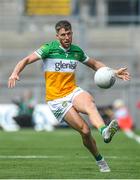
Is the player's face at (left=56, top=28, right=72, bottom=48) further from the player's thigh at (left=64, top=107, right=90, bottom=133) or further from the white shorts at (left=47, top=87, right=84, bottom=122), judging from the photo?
the player's thigh at (left=64, top=107, right=90, bottom=133)

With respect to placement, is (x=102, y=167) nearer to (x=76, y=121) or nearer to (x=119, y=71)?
(x=76, y=121)

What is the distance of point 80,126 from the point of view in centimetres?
1182

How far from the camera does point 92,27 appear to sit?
36469 mm

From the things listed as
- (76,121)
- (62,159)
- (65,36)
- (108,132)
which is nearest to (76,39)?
(62,159)

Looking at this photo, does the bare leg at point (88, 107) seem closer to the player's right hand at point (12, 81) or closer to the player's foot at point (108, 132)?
the player's foot at point (108, 132)

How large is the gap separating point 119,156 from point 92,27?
21.0 m

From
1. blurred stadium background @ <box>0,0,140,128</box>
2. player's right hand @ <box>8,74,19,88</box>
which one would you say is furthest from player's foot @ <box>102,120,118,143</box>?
blurred stadium background @ <box>0,0,140,128</box>

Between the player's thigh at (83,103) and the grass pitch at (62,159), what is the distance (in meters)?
0.95

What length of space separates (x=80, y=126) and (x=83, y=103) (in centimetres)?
35

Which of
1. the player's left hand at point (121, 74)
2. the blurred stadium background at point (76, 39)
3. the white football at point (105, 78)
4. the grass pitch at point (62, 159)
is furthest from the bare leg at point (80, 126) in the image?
the blurred stadium background at point (76, 39)

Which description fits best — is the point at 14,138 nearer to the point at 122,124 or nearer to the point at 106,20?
the point at 122,124

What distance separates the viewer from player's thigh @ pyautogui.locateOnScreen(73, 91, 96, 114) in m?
11.8

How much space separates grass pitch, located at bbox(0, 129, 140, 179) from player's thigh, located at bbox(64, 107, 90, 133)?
0.66 m

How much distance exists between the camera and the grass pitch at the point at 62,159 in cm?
1154
